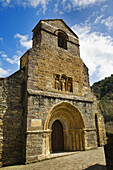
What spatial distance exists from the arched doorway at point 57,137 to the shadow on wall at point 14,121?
93.5 inches

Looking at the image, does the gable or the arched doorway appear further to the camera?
the gable

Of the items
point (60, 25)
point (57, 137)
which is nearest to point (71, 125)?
point (57, 137)

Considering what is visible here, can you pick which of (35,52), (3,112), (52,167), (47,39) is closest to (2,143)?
(3,112)

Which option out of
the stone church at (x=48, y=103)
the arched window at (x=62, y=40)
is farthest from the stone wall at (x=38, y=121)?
the arched window at (x=62, y=40)

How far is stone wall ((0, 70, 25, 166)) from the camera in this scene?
5.29 meters

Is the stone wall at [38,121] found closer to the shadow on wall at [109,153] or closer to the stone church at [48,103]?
the stone church at [48,103]

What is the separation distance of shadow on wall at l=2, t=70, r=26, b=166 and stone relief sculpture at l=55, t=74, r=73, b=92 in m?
1.99

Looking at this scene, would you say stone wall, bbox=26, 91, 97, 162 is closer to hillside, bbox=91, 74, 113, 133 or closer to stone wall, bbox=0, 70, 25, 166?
stone wall, bbox=0, 70, 25, 166

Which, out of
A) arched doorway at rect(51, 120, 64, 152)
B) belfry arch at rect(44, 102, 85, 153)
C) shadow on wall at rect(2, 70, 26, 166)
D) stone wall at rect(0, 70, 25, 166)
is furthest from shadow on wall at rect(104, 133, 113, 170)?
arched doorway at rect(51, 120, 64, 152)

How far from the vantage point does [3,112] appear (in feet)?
18.2

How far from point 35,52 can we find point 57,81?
2.06 m

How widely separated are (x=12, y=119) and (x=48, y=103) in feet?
6.12

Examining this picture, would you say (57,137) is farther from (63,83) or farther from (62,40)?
(62,40)

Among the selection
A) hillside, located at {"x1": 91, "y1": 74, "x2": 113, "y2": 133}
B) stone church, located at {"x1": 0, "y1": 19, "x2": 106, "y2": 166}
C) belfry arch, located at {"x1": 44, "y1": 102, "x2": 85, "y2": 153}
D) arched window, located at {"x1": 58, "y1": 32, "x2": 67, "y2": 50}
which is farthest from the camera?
hillside, located at {"x1": 91, "y1": 74, "x2": 113, "y2": 133}
